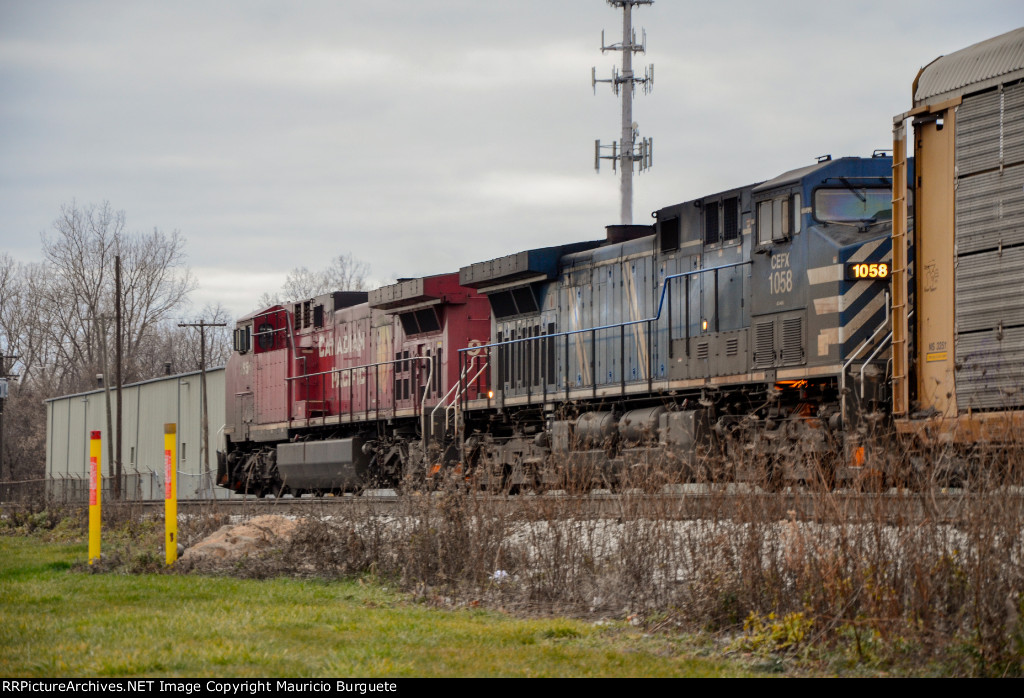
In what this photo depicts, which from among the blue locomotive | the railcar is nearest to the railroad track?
the blue locomotive

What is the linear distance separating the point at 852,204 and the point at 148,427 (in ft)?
134

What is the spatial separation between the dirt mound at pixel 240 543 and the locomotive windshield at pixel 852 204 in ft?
22.0

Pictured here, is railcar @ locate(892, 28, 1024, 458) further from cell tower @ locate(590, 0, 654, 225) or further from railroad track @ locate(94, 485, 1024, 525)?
cell tower @ locate(590, 0, 654, 225)

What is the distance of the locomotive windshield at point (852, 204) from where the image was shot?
12.5m

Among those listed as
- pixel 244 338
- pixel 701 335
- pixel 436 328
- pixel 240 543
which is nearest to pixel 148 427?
pixel 244 338

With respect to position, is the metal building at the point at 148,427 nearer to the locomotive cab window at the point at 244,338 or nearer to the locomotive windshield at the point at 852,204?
the locomotive cab window at the point at 244,338

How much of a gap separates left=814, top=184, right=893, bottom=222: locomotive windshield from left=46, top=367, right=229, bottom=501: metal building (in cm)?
2895

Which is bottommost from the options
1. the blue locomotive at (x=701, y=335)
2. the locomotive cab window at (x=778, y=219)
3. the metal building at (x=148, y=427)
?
the metal building at (x=148, y=427)

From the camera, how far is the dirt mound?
10328 millimetres

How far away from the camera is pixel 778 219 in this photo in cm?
1287

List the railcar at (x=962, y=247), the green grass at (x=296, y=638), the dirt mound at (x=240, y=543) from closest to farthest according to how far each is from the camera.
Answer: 1. the green grass at (x=296, y=638)
2. the railcar at (x=962, y=247)
3. the dirt mound at (x=240, y=543)

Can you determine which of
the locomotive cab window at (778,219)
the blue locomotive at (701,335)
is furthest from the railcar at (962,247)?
the locomotive cab window at (778,219)

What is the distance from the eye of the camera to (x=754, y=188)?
1327 centimetres

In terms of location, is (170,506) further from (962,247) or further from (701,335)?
(962,247)
